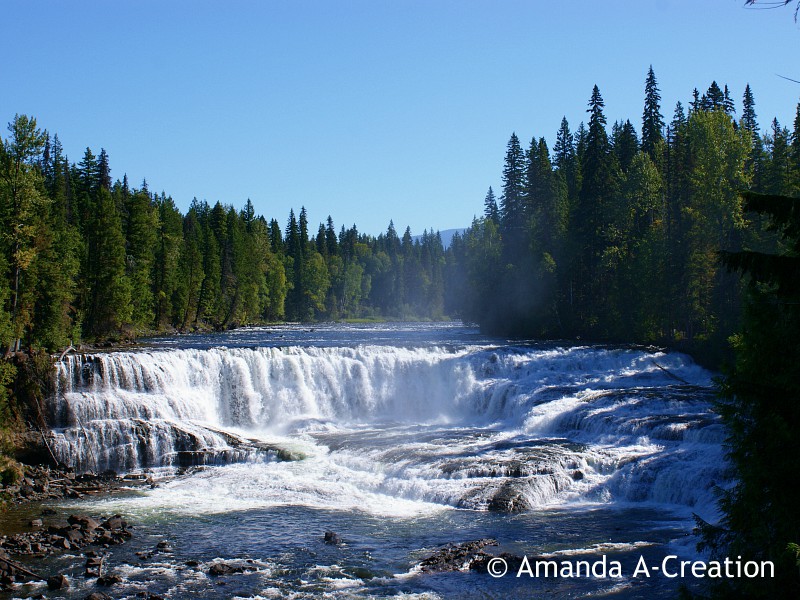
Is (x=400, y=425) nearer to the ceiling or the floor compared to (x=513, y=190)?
nearer to the floor

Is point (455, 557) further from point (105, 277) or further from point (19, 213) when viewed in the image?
point (105, 277)

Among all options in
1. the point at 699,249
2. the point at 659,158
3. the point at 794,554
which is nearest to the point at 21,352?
the point at 794,554

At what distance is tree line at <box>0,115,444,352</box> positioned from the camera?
1240 inches

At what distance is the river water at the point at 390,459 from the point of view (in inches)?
635

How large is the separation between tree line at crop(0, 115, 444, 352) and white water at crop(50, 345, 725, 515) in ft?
18.5

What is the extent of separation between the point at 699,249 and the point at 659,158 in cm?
1877

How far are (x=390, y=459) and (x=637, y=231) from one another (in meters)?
36.2

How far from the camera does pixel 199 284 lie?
69.9m

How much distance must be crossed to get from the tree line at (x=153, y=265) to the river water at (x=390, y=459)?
6.17 m

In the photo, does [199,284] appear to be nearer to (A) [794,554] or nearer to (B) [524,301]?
(B) [524,301]

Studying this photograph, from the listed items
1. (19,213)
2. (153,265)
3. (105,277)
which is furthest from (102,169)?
(19,213)

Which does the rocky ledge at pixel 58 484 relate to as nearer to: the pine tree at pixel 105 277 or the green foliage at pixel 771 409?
the green foliage at pixel 771 409

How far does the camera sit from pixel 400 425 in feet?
113

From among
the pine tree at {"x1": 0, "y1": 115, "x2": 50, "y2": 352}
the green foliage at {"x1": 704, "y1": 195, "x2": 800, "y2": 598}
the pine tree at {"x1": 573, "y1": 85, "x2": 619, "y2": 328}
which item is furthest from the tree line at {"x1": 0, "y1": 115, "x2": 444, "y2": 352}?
the pine tree at {"x1": 573, "y1": 85, "x2": 619, "y2": 328}
